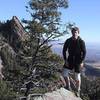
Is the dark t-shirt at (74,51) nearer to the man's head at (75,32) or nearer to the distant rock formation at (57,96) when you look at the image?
the man's head at (75,32)

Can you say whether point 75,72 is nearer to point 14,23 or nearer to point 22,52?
point 22,52

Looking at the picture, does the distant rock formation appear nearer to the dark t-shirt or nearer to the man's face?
the dark t-shirt

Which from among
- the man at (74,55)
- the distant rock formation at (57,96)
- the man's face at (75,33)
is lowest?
the distant rock formation at (57,96)

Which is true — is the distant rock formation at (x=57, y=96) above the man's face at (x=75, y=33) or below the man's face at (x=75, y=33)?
below

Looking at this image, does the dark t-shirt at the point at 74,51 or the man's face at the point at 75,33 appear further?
the dark t-shirt at the point at 74,51

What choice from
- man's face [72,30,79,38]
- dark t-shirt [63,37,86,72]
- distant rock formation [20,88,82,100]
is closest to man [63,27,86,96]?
dark t-shirt [63,37,86,72]

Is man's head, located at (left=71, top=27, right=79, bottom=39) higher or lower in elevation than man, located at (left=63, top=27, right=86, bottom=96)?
higher

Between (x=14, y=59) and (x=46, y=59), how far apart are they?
1191 cm

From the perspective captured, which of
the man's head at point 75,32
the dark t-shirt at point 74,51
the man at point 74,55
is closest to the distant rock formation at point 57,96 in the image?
the man at point 74,55

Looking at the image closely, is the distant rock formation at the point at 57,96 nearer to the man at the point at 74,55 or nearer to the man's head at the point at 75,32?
the man at the point at 74,55

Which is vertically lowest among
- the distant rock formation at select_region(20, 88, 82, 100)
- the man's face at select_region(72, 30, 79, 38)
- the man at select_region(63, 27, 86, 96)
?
the distant rock formation at select_region(20, 88, 82, 100)

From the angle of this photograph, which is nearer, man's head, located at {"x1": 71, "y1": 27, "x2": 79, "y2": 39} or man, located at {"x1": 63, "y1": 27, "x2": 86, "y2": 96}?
man's head, located at {"x1": 71, "y1": 27, "x2": 79, "y2": 39}

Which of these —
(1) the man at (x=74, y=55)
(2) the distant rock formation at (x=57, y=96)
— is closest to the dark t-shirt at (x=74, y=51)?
(1) the man at (x=74, y=55)

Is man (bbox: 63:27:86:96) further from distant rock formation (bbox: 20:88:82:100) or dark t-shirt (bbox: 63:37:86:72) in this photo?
distant rock formation (bbox: 20:88:82:100)
